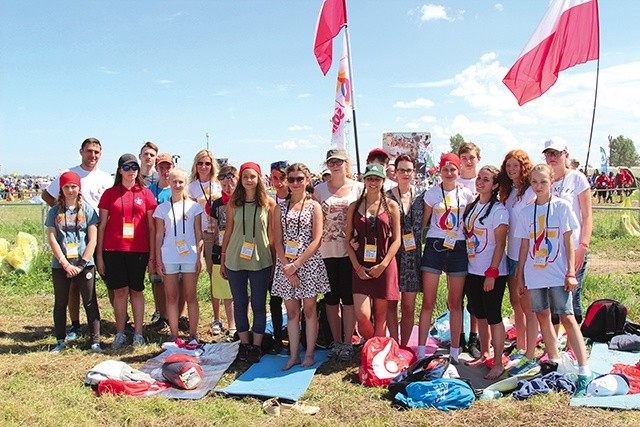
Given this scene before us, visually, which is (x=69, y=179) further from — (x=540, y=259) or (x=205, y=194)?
(x=540, y=259)

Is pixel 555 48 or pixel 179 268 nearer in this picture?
pixel 179 268

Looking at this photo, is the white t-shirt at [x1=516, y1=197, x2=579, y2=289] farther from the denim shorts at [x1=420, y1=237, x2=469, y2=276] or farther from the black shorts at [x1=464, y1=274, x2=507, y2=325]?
the denim shorts at [x1=420, y1=237, x2=469, y2=276]

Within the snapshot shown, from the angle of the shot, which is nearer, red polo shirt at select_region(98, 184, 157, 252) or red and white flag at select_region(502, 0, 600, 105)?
red polo shirt at select_region(98, 184, 157, 252)

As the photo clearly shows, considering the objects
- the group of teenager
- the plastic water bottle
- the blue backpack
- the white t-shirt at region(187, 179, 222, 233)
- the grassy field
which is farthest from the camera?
the white t-shirt at region(187, 179, 222, 233)

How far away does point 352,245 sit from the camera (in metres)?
4.55

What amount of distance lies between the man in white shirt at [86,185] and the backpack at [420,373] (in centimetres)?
356

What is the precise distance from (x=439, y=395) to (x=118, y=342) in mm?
3395

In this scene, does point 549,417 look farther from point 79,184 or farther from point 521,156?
point 79,184

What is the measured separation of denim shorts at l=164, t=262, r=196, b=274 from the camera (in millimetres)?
5188

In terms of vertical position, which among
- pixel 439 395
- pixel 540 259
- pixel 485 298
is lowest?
pixel 439 395

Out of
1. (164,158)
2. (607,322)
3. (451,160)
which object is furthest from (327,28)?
(607,322)

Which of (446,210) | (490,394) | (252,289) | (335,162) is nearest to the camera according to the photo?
(490,394)

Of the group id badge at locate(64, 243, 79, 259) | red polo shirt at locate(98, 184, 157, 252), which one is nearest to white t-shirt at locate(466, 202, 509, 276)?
red polo shirt at locate(98, 184, 157, 252)

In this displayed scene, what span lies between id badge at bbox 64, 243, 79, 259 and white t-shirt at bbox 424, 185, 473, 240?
11.3ft
